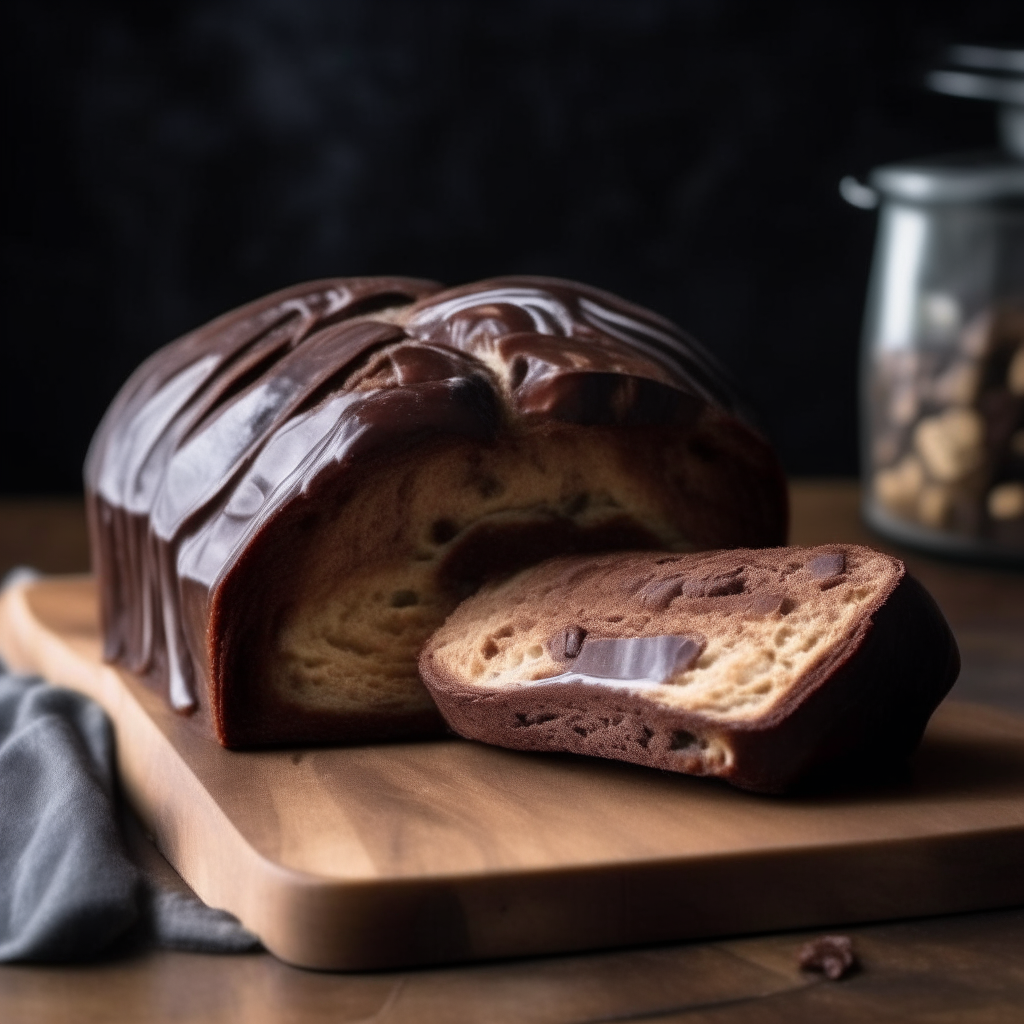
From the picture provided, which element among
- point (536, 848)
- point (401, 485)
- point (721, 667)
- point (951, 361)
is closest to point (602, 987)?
point (536, 848)

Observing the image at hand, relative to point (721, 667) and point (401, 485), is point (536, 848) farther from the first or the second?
point (401, 485)

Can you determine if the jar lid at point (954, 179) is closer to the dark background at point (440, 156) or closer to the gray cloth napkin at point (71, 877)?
the dark background at point (440, 156)

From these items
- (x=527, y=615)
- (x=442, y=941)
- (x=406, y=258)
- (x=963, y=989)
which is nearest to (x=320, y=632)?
(x=527, y=615)

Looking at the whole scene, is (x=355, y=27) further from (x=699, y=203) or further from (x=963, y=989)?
(x=963, y=989)

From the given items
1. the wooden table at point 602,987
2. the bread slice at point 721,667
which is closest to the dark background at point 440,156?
the bread slice at point 721,667

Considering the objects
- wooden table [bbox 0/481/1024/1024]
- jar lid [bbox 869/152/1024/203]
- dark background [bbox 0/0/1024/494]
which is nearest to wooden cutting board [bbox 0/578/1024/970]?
wooden table [bbox 0/481/1024/1024]
